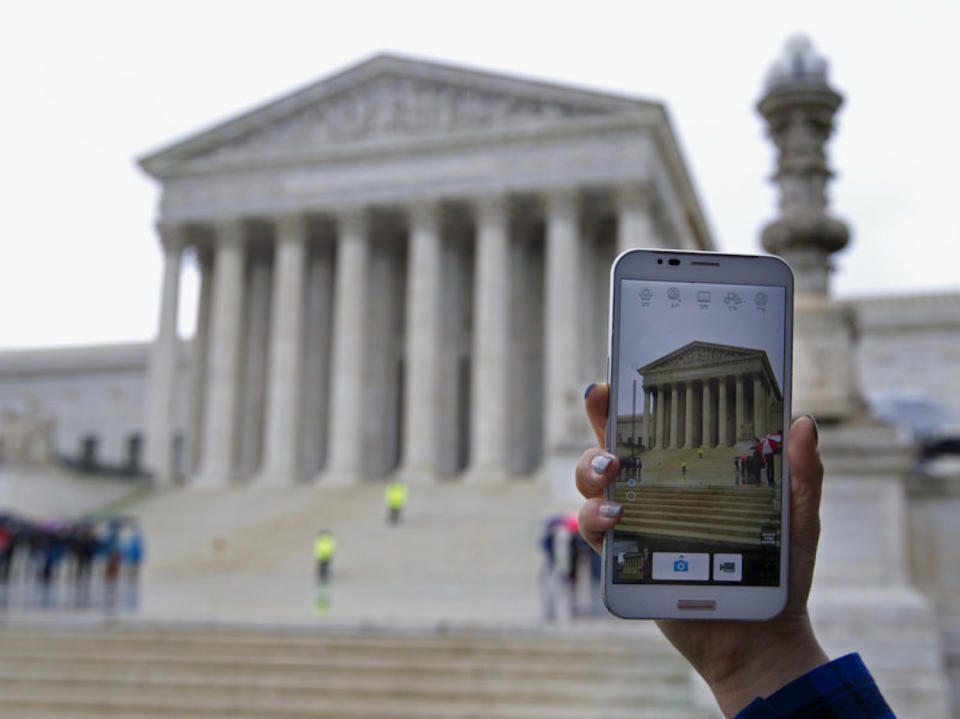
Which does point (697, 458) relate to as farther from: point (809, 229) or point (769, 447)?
point (809, 229)

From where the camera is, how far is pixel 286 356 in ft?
160

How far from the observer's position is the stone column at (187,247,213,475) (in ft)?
175

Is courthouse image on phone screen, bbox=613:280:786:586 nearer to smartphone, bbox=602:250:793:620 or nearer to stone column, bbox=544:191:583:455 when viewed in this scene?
smartphone, bbox=602:250:793:620

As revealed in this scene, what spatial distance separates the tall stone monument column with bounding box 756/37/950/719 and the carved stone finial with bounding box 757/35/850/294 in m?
0.01

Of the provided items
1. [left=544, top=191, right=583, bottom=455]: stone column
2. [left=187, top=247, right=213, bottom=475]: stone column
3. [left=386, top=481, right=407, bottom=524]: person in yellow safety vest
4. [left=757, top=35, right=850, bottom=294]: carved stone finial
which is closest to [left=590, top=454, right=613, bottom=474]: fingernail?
[left=757, top=35, right=850, bottom=294]: carved stone finial

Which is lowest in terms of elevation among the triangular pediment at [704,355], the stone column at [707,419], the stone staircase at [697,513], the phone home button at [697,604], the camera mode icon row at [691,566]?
the phone home button at [697,604]

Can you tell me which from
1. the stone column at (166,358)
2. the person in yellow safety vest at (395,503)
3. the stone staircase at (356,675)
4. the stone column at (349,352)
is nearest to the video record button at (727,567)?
the stone staircase at (356,675)

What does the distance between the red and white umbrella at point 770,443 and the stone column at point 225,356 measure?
47.7 m

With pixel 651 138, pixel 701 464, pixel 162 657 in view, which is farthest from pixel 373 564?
pixel 701 464

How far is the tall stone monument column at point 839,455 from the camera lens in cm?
1027

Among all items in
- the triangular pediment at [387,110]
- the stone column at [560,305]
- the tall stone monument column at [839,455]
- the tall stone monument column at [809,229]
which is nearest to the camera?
the tall stone monument column at [839,455]

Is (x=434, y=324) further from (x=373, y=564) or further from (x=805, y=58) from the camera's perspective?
(x=805, y=58)

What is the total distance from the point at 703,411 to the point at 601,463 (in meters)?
0.30

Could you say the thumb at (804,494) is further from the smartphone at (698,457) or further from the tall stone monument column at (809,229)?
the tall stone monument column at (809,229)
